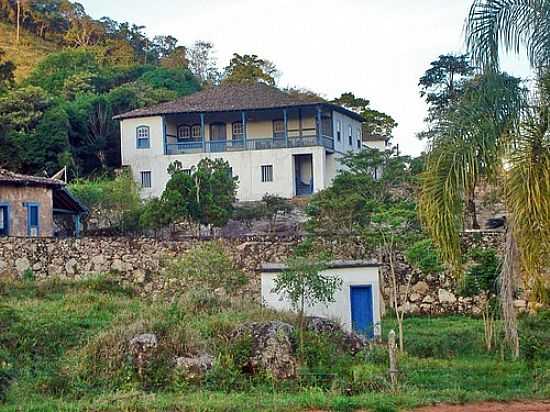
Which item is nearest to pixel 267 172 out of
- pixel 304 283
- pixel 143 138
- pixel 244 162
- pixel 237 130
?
pixel 244 162

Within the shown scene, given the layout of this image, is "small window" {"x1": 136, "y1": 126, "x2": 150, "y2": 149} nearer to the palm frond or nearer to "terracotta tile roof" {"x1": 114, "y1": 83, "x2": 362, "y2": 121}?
"terracotta tile roof" {"x1": 114, "y1": 83, "x2": 362, "y2": 121}

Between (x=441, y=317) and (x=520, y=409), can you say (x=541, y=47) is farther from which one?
(x=441, y=317)

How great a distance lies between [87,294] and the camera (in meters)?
23.9

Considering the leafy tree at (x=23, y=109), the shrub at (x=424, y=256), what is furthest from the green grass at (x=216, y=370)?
the leafy tree at (x=23, y=109)

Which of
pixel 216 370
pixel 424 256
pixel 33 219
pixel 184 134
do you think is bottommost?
pixel 216 370

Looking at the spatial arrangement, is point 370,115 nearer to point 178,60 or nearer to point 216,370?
point 178,60

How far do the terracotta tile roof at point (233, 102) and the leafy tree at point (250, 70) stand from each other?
16921 millimetres

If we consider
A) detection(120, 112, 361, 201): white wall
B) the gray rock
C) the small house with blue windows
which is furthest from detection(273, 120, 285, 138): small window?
the gray rock

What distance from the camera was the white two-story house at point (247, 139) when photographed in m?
45.2

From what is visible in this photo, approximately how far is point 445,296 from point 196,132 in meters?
24.4

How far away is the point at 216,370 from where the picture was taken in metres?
15.6

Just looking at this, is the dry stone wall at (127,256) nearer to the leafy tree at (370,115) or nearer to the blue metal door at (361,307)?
the blue metal door at (361,307)

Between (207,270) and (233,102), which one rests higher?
(233,102)

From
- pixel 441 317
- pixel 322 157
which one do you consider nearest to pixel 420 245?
pixel 441 317
